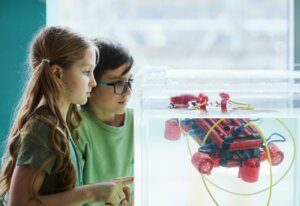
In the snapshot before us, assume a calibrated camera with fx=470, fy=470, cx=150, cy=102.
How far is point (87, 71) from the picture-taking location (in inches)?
38.7

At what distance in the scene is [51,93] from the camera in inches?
36.8

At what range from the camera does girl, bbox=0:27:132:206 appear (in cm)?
87

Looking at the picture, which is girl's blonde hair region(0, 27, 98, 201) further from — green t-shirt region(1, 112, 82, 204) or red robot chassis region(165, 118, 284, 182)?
red robot chassis region(165, 118, 284, 182)

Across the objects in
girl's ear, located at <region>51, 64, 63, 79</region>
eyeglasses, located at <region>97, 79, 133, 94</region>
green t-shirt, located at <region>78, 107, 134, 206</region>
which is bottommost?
green t-shirt, located at <region>78, 107, 134, 206</region>

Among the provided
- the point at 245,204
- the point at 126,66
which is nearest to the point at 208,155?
the point at 245,204

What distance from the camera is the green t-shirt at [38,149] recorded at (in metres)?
0.87

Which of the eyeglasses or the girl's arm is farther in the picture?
the eyeglasses

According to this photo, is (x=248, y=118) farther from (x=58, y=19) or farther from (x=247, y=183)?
(x=58, y=19)

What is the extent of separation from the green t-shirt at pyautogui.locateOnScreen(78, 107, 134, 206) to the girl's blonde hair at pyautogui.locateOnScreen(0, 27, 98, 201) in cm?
13

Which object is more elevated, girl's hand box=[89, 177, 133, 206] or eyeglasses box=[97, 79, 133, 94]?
eyeglasses box=[97, 79, 133, 94]

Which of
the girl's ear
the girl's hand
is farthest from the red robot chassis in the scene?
the girl's ear

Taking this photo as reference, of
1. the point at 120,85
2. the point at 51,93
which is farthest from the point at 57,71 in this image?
the point at 120,85

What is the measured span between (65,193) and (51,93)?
198 millimetres

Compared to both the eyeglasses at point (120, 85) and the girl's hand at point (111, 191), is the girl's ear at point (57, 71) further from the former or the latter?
the girl's hand at point (111, 191)
